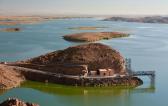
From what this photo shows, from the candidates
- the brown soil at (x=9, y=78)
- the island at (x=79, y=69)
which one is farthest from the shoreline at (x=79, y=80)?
the brown soil at (x=9, y=78)

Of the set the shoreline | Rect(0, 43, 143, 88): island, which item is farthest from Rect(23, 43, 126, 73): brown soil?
the shoreline

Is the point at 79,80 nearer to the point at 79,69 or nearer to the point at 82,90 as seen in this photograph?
the point at 82,90

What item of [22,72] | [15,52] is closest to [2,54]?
[15,52]

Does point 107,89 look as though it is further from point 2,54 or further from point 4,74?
point 2,54

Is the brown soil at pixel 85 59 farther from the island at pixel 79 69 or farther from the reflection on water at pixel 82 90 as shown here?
the reflection on water at pixel 82 90

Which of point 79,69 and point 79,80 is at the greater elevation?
point 79,69

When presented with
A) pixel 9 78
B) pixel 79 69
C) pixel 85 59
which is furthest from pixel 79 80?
pixel 9 78
